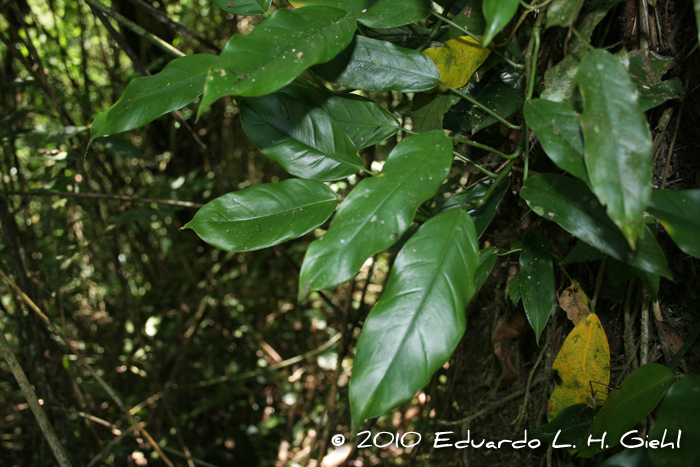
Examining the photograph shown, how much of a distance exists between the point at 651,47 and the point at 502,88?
0.62 feet

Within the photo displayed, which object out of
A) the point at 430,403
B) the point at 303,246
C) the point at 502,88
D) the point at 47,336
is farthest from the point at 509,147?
the point at 47,336

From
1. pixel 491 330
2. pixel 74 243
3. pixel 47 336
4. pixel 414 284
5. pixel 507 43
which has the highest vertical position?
pixel 507 43

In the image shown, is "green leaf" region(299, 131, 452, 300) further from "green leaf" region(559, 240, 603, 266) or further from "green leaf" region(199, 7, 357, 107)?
"green leaf" region(559, 240, 603, 266)

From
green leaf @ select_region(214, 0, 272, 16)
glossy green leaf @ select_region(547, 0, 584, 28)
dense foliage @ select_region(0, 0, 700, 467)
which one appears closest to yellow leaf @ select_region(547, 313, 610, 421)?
dense foliage @ select_region(0, 0, 700, 467)

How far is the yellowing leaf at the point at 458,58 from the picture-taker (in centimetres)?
58

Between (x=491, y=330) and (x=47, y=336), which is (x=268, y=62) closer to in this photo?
(x=491, y=330)

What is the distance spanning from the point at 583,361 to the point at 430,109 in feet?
1.37

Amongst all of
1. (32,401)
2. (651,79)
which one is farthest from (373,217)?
(32,401)

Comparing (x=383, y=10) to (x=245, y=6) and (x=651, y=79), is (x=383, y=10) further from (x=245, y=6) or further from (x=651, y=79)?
(x=651, y=79)

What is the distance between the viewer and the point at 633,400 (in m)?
0.50

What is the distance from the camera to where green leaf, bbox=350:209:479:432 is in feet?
1.27

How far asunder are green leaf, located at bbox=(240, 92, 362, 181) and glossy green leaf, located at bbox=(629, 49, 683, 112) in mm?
349

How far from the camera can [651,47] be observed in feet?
1.86

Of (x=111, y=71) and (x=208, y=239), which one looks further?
(x=111, y=71)
